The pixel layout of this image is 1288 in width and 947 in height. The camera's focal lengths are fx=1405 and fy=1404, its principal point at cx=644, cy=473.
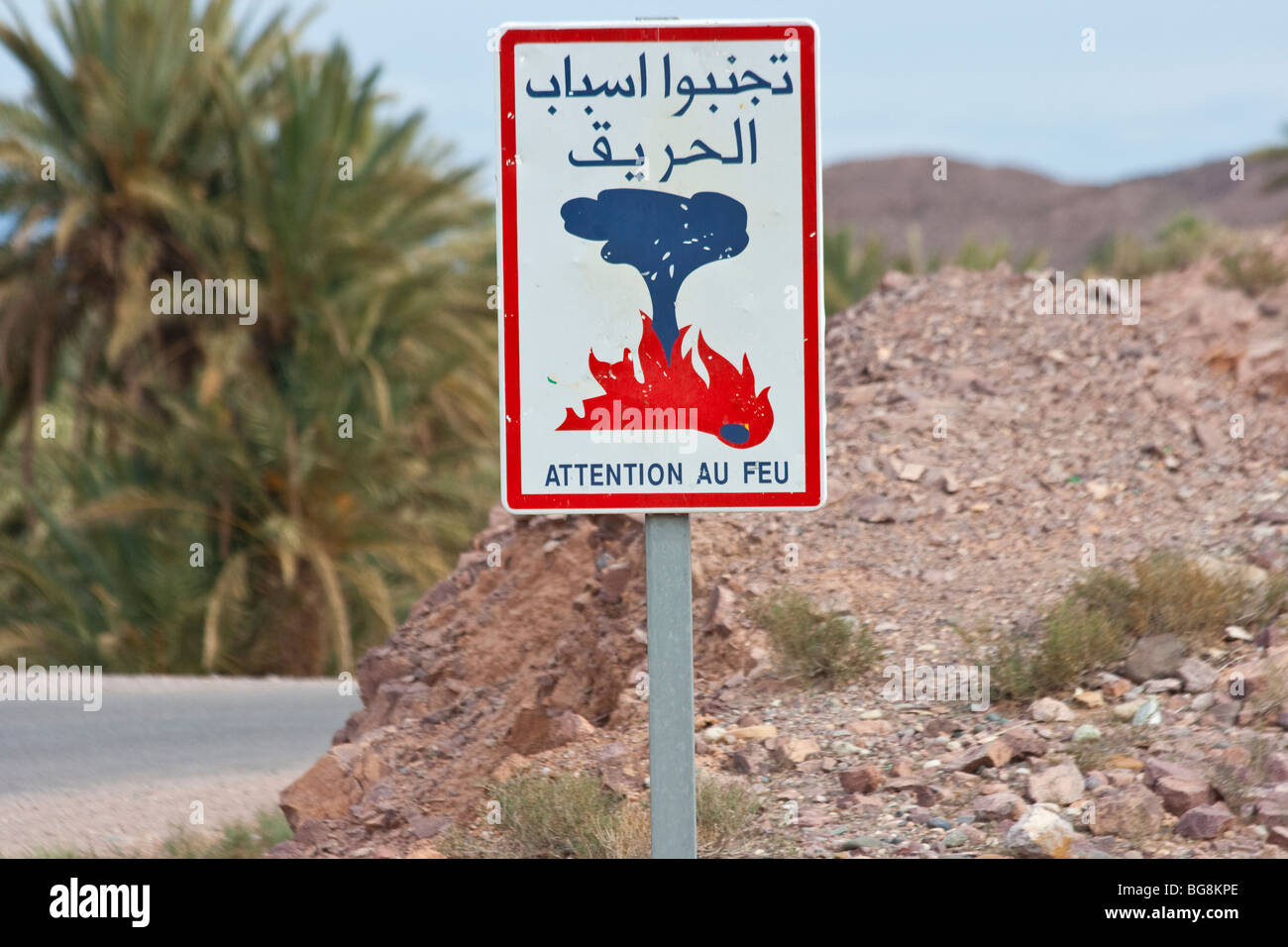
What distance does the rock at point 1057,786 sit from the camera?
430 cm

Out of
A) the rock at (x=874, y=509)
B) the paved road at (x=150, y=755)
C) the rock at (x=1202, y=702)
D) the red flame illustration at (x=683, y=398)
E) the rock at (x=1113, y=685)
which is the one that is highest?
the red flame illustration at (x=683, y=398)

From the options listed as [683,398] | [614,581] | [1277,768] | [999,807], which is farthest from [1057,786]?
[683,398]

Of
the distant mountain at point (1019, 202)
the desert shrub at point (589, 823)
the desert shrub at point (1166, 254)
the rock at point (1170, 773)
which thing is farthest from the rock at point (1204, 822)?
the distant mountain at point (1019, 202)

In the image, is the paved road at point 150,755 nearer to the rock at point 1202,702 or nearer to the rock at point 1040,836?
the rock at point 1040,836

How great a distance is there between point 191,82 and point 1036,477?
10.9m

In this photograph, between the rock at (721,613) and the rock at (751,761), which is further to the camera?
the rock at (721,613)

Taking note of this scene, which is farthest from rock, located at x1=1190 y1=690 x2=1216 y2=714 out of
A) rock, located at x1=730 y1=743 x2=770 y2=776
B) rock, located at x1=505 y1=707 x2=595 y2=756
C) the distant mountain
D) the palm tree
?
the distant mountain

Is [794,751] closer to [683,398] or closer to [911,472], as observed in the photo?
[911,472]

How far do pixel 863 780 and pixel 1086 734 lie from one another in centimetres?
77

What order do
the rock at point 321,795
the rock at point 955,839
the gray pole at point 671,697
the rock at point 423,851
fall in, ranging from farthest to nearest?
the rock at point 321,795 → the rock at point 423,851 → the rock at point 955,839 → the gray pole at point 671,697

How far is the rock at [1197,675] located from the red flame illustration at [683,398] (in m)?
2.88

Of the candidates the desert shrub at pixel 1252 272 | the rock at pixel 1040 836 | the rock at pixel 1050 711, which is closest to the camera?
the rock at pixel 1040 836

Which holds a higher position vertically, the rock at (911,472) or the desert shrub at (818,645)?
the rock at (911,472)

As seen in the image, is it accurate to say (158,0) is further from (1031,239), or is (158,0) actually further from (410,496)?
(1031,239)
